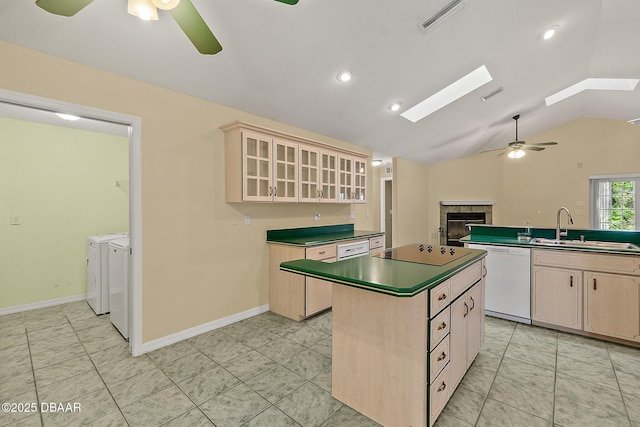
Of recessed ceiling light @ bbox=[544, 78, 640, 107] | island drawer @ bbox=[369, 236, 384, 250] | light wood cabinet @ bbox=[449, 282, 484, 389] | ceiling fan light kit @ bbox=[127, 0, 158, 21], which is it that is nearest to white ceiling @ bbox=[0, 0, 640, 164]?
recessed ceiling light @ bbox=[544, 78, 640, 107]

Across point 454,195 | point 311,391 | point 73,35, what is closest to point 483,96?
point 454,195

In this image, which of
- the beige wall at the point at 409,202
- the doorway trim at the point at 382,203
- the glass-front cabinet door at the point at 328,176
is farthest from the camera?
the doorway trim at the point at 382,203

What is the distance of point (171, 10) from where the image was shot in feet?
4.42

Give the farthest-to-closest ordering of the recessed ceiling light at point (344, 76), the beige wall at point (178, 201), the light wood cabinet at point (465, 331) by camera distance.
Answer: the recessed ceiling light at point (344, 76)
the beige wall at point (178, 201)
the light wood cabinet at point (465, 331)

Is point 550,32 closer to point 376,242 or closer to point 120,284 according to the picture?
point 376,242

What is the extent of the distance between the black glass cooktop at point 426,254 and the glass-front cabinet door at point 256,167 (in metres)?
1.47

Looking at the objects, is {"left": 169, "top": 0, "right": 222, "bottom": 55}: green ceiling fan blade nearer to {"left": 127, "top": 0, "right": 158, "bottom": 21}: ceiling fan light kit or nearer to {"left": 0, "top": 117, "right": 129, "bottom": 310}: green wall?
{"left": 127, "top": 0, "right": 158, "bottom": 21}: ceiling fan light kit

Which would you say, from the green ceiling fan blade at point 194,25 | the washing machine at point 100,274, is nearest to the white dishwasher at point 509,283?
the green ceiling fan blade at point 194,25

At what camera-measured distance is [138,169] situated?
247 cm

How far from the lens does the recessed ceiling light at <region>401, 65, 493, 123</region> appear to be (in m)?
3.63

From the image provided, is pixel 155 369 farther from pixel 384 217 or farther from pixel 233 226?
pixel 384 217

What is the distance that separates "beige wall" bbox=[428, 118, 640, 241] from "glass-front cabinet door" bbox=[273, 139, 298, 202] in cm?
505

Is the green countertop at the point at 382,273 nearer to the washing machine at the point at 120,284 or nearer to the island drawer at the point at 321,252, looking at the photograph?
the island drawer at the point at 321,252

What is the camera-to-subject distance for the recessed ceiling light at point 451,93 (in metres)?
3.63
